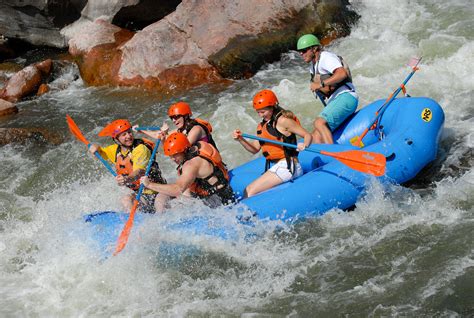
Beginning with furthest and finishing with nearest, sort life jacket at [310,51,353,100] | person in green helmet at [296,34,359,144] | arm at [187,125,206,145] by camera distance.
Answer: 1. life jacket at [310,51,353,100]
2. person in green helmet at [296,34,359,144]
3. arm at [187,125,206,145]

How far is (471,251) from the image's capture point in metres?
5.25

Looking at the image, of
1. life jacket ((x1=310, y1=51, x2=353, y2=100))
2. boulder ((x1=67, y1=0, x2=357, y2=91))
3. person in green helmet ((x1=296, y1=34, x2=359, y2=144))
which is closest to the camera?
person in green helmet ((x1=296, y1=34, x2=359, y2=144))

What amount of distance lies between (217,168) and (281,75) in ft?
15.4

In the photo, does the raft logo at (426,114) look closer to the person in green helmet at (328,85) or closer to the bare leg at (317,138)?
the person in green helmet at (328,85)

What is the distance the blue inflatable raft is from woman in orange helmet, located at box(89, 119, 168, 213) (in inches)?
14.2

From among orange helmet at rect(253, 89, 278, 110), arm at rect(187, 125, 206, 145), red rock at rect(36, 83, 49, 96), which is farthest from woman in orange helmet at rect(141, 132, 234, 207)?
red rock at rect(36, 83, 49, 96)

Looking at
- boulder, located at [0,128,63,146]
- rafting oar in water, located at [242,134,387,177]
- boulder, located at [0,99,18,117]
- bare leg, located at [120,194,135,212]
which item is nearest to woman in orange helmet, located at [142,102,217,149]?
rafting oar in water, located at [242,134,387,177]

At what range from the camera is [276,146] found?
6.14 meters

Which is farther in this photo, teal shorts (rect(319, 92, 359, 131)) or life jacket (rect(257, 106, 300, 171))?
teal shorts (rect(319, 92, 359, 131))

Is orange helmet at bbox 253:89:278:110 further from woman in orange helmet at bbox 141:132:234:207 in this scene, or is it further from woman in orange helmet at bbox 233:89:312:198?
woman in orange helmet at bbox 141:132:234:207

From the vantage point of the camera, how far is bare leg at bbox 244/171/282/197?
6.18 metres

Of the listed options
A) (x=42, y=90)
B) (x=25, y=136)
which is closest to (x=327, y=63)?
(x=25, y=136)

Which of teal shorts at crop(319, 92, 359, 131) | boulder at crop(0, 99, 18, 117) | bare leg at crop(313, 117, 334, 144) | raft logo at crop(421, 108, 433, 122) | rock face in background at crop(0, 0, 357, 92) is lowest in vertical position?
boulder at crop(0, 99, 18, 117)

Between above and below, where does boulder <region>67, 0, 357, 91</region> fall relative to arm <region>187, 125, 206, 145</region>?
below
